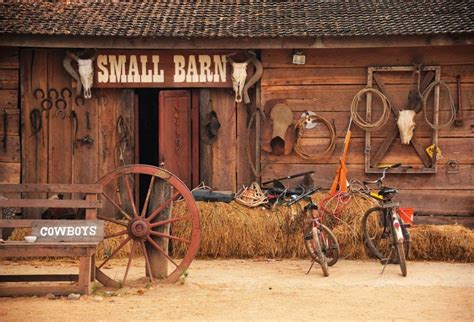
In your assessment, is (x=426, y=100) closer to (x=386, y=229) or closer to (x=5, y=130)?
(x=386, y=229)

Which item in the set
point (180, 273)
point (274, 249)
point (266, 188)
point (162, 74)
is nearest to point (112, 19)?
point (162, 74)

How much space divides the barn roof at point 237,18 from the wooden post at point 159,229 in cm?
364

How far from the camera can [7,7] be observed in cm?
1434

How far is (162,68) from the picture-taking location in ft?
43.2

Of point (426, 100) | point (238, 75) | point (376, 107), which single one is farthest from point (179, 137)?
point (426, 100)

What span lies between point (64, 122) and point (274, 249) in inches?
170

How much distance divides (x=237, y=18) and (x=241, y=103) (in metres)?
1.66

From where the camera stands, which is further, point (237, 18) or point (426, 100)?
point (237, 18)

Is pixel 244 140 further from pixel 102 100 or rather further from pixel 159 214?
pixel 159 214

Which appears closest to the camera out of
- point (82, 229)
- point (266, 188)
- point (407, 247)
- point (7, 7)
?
point (82, 229)

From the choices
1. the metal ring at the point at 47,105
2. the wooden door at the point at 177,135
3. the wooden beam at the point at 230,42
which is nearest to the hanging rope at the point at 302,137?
the wooden beam at the point at 230,42

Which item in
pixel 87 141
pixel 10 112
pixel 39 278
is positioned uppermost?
pixel 10 112

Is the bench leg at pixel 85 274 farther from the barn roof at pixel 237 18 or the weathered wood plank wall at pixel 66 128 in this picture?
the barn roof at pixel 237 18

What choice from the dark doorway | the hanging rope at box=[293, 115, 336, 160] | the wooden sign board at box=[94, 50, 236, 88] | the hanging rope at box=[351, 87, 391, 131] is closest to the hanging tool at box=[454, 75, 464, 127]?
the hanging rope at box=[351, 87, 391, 131]
